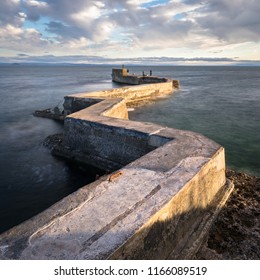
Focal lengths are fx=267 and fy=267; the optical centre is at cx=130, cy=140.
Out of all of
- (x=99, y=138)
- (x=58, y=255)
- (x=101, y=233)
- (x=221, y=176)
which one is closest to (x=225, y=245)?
(x=221, y=176)

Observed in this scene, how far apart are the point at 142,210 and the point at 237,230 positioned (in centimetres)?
274

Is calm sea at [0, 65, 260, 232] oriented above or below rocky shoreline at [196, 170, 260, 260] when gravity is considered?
below

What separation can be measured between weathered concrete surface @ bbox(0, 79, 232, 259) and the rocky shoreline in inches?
9.9

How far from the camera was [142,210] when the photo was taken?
4.23 meters

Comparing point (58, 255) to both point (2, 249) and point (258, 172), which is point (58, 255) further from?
point (258, 172)

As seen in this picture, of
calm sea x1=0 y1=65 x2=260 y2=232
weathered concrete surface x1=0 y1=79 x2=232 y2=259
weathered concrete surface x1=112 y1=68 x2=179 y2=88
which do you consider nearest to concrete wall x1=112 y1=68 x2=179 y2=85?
weathered concrete surface x1=112 y1=68 x2=179 y2=88

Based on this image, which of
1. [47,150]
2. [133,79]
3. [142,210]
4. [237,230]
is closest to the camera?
[142,210]

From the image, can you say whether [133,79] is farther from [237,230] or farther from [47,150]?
[237,230]

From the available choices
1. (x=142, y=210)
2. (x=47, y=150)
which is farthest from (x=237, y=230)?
(x=47, y=150)

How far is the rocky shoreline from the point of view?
16.9ft

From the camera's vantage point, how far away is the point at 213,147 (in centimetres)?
670

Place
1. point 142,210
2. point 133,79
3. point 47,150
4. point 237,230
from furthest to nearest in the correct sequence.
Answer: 1. point 133,79
2. point 47,150
3. point 237,230
4. point 142,210

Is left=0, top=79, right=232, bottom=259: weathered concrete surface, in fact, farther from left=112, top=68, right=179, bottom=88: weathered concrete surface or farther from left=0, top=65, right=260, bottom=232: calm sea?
left=112, top=68, right=179, bottom=88: weathered concrete surface

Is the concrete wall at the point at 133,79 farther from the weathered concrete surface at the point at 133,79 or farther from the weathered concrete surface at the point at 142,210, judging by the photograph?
the weathered concrete surface at the point at 142,210
